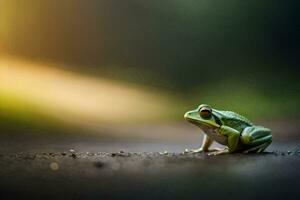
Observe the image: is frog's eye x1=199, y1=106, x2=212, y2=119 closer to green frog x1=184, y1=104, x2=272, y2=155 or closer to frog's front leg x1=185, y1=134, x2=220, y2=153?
green frog x1=184, y1=104, x2=272, y2=155

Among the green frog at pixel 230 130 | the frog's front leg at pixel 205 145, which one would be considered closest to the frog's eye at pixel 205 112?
the green frog at pixel 230 130

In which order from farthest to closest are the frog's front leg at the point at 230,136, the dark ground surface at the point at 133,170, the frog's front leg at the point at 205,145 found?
the frog's front leg at the point at 205,145, the frog's front leg at the point at 230,136, the dark ground surface at the point at 133,170

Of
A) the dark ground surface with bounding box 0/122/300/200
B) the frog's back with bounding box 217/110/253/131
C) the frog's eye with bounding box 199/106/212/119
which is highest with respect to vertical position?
the frog's eye with bounding box 199/106/212/119

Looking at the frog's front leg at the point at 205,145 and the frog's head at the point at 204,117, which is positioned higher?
the frog's head at the point at 204,117

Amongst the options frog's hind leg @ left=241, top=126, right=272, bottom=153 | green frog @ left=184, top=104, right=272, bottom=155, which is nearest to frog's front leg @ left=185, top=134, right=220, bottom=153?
green frog @ left=184, top=104, right=272, bottom=155

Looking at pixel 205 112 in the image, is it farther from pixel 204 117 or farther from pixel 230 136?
pixel 230 136

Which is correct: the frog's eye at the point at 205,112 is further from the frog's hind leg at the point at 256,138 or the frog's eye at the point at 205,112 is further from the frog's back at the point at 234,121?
the frog's hind leg at the point at 256,138

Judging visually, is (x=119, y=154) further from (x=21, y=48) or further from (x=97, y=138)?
(x=21, y=48)

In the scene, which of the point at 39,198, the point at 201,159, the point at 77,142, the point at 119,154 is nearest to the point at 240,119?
the point at 201,159
